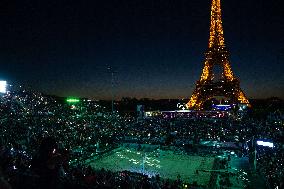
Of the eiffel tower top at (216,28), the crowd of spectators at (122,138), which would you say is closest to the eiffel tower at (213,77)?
the eiffel tower top at (216,28)

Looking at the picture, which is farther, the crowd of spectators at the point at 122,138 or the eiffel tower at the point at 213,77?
the eiffel tower at the point at 213,77

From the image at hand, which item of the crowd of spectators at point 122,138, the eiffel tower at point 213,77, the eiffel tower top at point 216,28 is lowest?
the crowd of spectators at point 122,138

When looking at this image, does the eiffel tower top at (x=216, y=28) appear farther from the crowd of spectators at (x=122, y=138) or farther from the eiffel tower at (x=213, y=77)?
the crowd of spectators at (x=122, y=138)

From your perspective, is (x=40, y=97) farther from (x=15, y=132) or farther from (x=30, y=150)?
(x=30, y=150)

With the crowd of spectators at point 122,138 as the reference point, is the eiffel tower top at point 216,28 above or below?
above

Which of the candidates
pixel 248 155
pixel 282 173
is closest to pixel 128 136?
pixel 248 155

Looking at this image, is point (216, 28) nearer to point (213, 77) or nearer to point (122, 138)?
point (213, 77)

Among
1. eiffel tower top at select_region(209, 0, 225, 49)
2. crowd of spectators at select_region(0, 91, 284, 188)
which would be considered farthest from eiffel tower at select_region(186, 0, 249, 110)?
crowd of spectators at select_region(0, 91, 284, 188)

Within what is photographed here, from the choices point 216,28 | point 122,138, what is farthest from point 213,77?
point 122,138
